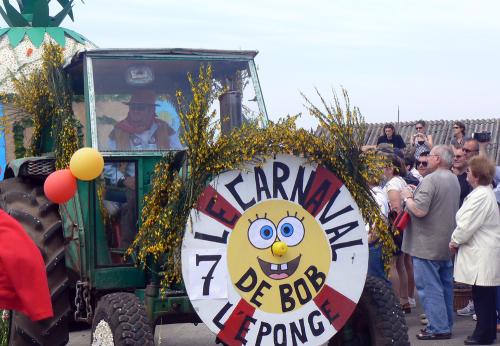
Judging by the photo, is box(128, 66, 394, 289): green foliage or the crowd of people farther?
the crowd of people

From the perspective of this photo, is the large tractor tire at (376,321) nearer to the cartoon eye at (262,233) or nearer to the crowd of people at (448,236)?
the cartoon eye at (262,233)

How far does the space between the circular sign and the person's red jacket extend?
0.93 meters

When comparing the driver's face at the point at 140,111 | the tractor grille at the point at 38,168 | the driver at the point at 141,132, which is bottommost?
the tractor grille at the point at 38,168

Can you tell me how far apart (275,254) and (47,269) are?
156cm

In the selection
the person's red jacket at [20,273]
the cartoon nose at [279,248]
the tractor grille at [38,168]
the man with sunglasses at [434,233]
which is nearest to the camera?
the person's red jacket at [20,273]

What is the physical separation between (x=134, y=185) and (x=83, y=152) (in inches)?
34.5

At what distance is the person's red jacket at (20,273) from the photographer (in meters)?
4.85

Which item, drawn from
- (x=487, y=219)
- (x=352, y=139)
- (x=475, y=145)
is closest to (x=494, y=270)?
(x=487, y=219)

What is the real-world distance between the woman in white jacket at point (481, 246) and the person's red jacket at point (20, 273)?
4.27 m

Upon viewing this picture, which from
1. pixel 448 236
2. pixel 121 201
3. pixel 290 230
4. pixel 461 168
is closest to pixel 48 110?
pixel 121 201

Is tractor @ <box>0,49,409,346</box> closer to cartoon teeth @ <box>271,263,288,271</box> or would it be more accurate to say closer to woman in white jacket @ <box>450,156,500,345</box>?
cartoon teeth @ <box>271,263,288,271</box>

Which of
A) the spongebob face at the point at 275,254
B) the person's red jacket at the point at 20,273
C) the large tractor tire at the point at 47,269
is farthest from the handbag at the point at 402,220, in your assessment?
the person's red jacket at the point at 20,273

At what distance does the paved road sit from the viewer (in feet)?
27.8

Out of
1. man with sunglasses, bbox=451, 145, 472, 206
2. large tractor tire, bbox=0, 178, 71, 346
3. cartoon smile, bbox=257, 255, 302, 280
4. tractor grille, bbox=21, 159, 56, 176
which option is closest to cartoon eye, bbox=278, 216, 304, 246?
cartoon smile, bbox=257, 255, 302, 280
